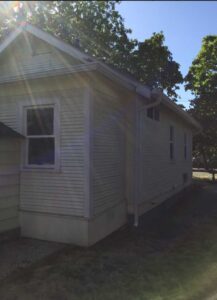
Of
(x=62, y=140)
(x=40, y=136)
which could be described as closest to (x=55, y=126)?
(x=62, y=140)

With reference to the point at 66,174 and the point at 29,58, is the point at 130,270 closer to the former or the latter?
the point at 66,174

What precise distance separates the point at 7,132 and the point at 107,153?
230 cm

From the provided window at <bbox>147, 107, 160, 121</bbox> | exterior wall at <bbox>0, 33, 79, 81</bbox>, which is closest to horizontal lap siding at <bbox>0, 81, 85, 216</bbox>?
exterior wall at <bbox>0, 33, 79, 81</bbox>

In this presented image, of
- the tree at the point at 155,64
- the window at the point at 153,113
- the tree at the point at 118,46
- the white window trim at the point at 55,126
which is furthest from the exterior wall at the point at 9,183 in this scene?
the tree at the point at 155,64

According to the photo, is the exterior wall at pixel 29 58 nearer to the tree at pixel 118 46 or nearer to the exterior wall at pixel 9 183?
the exterior wall at pixel 9 183

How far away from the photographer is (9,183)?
7.71 metres

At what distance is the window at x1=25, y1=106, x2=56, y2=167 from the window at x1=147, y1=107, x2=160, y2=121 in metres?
3.72

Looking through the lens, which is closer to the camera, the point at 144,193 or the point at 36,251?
the point at 36,251

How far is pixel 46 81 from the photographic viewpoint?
25.1ft

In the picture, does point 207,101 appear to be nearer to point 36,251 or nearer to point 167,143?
point 167,143

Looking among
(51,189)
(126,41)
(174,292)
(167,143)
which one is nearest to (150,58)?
(126,41)

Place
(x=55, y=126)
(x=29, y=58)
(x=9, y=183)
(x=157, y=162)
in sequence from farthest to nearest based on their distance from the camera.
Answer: (x=157, y=162) → (x=29, y=58) → (x=9, y=183) → (x=55, y=126)

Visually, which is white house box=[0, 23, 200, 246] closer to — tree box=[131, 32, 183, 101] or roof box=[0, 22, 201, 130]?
roof box=[0, 22, 201, 130]

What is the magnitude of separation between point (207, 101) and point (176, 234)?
18155 millimetres
